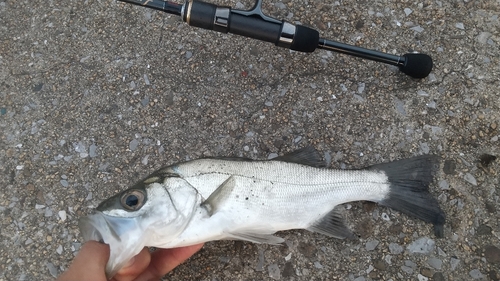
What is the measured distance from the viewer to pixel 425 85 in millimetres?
2648

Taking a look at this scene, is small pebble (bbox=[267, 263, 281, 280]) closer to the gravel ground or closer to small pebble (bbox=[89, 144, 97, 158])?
the gravel ground

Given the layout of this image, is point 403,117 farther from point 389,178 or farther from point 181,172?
point 181,172

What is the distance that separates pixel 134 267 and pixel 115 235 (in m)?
0.35

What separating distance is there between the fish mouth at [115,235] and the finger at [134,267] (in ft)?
0.55

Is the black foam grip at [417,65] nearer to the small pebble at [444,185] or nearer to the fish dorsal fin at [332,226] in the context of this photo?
the small pebble at [444,185]

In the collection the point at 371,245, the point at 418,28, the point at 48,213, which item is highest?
the point at 418,28

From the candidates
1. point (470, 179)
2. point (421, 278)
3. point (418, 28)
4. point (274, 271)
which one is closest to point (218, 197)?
point (274, 271)

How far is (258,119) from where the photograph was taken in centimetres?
265

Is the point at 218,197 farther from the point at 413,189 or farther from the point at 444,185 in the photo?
the point at 444,185

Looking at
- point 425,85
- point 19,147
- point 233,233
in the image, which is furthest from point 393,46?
point 19,147

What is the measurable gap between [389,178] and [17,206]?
7.63ft

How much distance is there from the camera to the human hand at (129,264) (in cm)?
163

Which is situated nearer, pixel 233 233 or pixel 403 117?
pixel 233 233

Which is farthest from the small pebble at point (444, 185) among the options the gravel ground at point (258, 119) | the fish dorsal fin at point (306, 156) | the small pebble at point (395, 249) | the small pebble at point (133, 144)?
the small pebble at point (133, 144)
